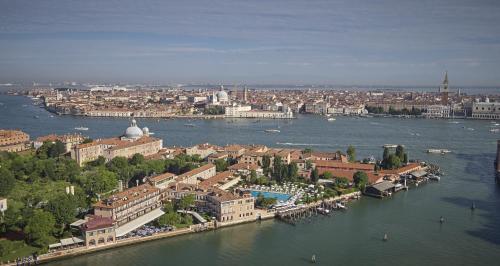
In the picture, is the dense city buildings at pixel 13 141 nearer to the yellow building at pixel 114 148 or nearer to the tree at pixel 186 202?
the yellow building at pixel 114 148

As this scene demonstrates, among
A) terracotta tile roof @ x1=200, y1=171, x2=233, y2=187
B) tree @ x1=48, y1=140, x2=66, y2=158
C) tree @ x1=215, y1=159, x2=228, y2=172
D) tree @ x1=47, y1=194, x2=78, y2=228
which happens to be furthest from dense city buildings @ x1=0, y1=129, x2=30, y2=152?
tree @ x1=47, y1=194, x2=78, y2=228

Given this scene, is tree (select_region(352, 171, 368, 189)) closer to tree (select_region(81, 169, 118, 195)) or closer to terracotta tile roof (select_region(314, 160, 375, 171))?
terracotta tile roof (select_region(314, 160, 375, 171))

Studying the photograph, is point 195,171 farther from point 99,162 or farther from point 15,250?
point 15,250

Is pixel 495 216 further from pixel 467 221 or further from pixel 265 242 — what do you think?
pixel 265 242

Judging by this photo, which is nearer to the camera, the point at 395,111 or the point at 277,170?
the point at 277,170

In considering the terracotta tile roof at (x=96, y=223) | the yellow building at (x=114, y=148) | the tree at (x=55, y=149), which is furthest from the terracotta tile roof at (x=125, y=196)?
the tree at (x=55, y=149)

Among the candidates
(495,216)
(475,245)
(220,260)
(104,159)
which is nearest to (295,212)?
(220,260)

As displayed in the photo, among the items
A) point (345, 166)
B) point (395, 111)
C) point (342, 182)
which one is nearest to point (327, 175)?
point (342, 182)
